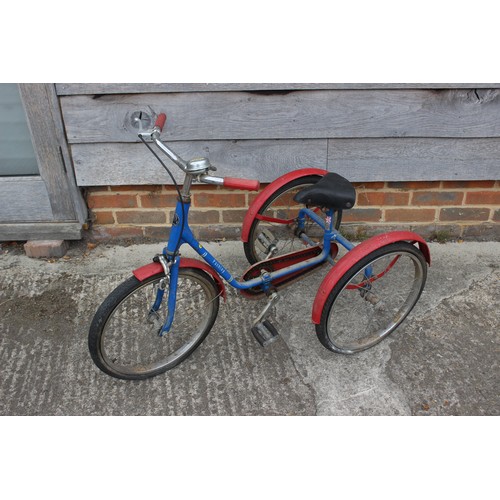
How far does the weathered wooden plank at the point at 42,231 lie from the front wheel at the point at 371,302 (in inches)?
69.8

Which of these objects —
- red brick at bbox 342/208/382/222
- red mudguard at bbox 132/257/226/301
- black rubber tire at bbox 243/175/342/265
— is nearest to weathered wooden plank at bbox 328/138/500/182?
red brick at bbox 342/208/382/222

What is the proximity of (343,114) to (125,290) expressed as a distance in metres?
1.70

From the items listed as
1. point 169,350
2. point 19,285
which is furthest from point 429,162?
point 19,285

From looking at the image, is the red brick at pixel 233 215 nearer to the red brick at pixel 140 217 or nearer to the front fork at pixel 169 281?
the red brick at pixel 140 217

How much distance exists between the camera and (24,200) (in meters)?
3.27

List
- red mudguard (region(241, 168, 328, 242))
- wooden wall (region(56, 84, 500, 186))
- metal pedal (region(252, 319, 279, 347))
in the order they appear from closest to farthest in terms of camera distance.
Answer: metal pedal (region(252, 319, 279, 347))
red mudguard (region(241, 168, 328, 242))
wooden wall (region(56, 84, 500, 186))

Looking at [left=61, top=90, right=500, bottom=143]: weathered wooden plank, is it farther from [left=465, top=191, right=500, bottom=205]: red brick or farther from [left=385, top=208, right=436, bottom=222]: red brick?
[left=385, top=208, right=436, bottom=222]: red brick

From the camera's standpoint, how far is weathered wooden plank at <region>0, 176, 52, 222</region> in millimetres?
3213

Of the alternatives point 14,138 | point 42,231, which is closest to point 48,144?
point 14,138

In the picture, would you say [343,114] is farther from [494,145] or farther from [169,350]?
[169,350]

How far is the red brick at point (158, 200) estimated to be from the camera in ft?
11.1

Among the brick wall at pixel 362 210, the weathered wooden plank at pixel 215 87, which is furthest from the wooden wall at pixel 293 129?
the brick wall at pixel 362 210

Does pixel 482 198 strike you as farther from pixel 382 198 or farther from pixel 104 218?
pixel 104 218

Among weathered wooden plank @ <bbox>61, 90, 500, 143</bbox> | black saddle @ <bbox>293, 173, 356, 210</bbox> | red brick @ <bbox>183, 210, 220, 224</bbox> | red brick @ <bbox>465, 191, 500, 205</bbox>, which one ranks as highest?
weathered wooden plank @ <bbox>61, 90, 500, 143</bbox>
